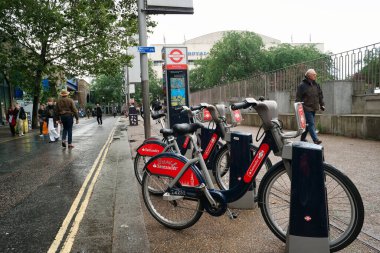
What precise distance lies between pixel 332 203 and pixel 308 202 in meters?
0.65

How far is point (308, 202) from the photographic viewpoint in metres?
2.53

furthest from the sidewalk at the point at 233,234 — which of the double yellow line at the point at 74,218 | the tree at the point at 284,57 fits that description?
the tree at the point at 284,57

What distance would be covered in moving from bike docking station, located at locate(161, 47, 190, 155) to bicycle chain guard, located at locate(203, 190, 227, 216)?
4622mm

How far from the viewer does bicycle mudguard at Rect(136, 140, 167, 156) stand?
4.82 meters

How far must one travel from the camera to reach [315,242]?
8.30 ft

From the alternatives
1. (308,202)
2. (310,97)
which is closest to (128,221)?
(308,202)

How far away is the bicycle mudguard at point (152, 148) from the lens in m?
4.82

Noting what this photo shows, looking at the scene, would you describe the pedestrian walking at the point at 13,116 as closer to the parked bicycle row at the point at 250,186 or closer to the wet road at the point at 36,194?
the wet road at the point at 36,194

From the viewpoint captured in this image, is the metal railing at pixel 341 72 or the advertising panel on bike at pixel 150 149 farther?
the metal railing at pixel 341 72

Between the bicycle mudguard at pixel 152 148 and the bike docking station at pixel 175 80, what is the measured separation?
9.43 feet

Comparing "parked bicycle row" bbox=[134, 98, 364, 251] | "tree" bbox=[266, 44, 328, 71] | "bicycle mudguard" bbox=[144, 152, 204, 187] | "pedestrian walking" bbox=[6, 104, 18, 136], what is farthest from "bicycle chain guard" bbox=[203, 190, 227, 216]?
"tree" bbox=[266, 44, 328, 71]

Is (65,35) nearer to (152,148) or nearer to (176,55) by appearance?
(176,55)

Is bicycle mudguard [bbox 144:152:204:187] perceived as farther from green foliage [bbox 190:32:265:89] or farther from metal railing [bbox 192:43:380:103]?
green foliage [bbox 190:32:265:89]

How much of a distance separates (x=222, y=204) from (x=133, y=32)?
2047 centimetres
